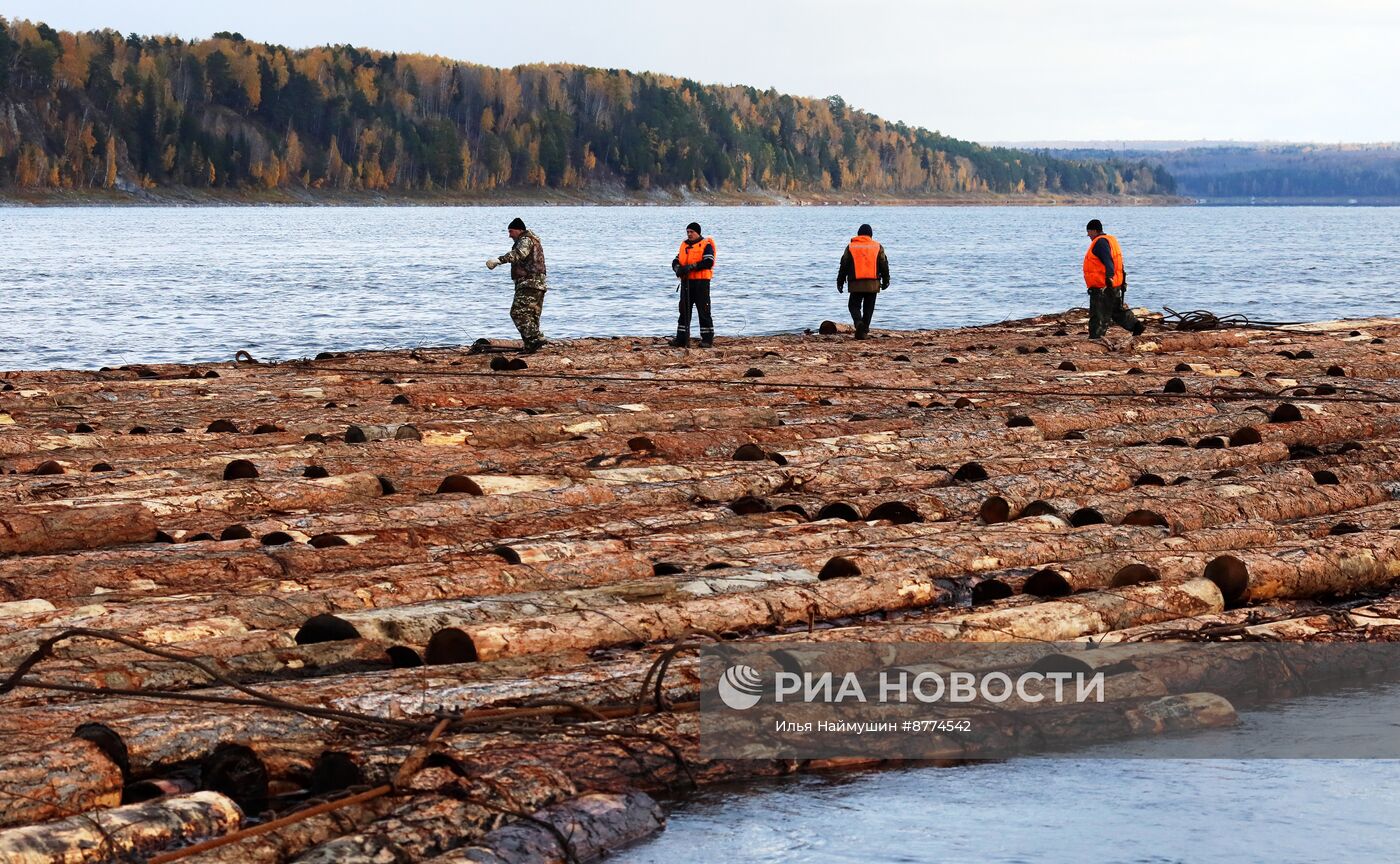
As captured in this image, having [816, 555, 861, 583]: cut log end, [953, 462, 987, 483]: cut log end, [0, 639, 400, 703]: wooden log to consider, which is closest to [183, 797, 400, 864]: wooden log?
[0, 639, 400, 703]: wooden log

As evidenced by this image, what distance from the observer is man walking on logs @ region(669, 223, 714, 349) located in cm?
2162

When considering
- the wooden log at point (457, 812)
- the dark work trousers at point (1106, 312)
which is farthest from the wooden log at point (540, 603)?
the dark work trousers at point (1106, 312)

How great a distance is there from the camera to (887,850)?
19.0ft

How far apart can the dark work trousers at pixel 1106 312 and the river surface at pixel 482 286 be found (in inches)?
712

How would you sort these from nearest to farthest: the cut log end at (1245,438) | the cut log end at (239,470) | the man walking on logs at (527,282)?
1. the cut log end at (239,470)
2. the cut log end at (1245,438)
3. the man walking on logs at (527,282)

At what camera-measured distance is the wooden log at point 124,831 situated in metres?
4.59

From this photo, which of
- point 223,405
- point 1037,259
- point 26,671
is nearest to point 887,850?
point 26,671

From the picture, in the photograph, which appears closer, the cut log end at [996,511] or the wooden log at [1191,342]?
the cut log end at [996,511]

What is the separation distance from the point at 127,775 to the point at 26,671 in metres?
0.85

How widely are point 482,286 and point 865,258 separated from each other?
39.6m

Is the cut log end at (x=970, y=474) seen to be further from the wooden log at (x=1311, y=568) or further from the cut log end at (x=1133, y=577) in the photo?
the cut log end at (x=1133, y=577)

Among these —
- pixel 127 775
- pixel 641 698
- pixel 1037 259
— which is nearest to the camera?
pixel 127 775

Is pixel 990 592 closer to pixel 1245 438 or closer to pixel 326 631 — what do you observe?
pixel 326 631

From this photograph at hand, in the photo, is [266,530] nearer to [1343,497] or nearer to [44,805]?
[44,805]
